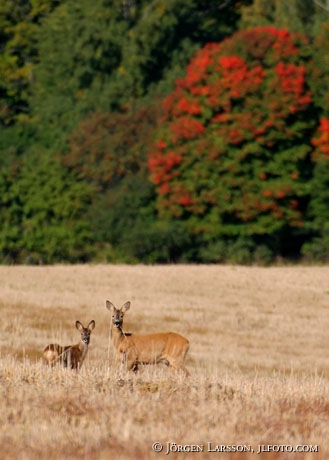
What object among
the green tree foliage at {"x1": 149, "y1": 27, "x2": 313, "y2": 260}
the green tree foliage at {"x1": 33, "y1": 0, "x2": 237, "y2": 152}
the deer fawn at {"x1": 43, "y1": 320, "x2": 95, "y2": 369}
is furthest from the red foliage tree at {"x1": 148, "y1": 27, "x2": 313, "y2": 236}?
the deer fawn at {"x1": 43, "y1": 320, "x2": 95, "y2": 369}

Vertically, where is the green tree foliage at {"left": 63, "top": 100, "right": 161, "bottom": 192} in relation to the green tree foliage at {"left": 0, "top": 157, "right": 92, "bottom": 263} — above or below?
above

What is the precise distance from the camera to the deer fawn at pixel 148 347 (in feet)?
56.8

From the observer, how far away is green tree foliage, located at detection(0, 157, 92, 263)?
53.6 metres

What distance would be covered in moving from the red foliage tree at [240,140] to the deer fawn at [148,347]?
30720 mm

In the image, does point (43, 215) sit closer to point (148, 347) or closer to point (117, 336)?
point (117, 336)

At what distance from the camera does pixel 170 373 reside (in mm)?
14297

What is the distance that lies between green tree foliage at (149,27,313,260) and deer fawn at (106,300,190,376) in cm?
3076

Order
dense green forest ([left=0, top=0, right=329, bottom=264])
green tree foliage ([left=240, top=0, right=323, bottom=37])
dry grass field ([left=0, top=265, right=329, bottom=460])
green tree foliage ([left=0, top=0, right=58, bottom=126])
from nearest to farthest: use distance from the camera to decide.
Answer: dry grass field ([left=0, top=265, right=329, bottom=460])
dense green forest ([left=0, top=0, right=329, bottom=264])
green tree foliage ([left=240, top=0, right=323, bottom=37])
green tree foliage ([left=0, top=0, right=58, bottom=126])

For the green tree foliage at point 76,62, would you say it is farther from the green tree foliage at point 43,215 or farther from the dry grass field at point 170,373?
the dry grass field at point 170,373

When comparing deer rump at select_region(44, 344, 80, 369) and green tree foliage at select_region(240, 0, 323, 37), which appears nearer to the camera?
deer rump at select_region(44, 344, 80, 369)

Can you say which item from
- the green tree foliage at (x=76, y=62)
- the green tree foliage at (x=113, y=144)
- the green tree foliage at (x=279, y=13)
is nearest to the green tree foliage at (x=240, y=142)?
the green tree foliage at (x=113, y=144)

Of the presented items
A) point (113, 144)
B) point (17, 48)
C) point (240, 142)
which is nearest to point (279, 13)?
point (113, 144)

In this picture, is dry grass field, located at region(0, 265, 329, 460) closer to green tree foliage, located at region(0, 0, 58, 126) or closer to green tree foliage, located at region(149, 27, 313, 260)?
green tree foliage, located at region(149, 27, 313, 260)

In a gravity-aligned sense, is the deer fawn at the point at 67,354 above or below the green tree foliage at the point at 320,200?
below
